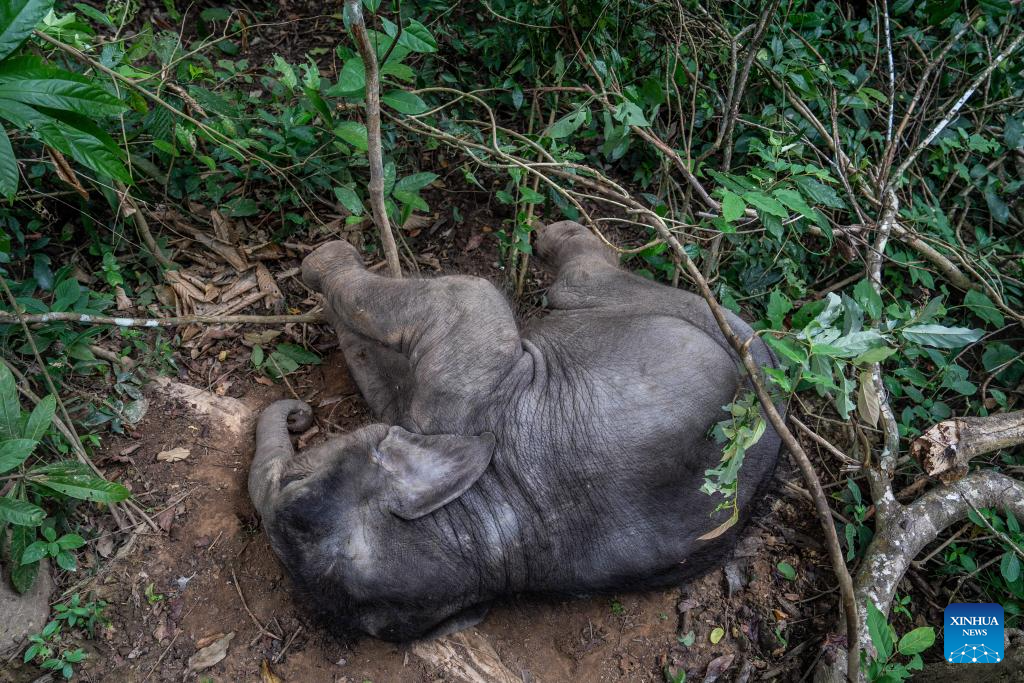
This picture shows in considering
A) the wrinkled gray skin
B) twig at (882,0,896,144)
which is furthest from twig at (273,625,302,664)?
twig at (882,0,896,144)

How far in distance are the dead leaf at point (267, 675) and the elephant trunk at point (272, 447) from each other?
2.40 ft

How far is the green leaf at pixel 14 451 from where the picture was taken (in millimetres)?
3107

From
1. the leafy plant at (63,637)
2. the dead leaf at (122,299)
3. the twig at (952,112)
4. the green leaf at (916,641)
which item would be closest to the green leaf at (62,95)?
the dead leaf at (122,299)

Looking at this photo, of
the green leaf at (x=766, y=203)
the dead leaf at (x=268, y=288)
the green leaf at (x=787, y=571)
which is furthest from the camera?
the dead leaf at (x=268, y=288)

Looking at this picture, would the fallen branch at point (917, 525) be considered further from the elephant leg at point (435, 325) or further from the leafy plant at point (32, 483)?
the leafy plant at point (32, 483)

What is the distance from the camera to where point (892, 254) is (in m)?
5.38

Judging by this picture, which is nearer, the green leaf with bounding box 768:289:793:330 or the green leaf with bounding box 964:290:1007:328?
the green leaf with bounding box 768:289:793:330

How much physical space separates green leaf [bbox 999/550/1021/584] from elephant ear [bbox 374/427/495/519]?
10.1ft

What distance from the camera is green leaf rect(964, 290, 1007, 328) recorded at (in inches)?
202

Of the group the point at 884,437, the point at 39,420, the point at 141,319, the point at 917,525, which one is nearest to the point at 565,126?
the point at 141,319

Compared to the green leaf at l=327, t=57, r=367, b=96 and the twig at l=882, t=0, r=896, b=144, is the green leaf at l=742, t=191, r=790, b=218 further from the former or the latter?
the twig at l=882, t=0, r=896, b=144

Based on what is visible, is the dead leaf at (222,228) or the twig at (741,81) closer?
the twig at (741,81)

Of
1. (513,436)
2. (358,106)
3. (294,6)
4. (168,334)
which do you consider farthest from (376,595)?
(294,6)

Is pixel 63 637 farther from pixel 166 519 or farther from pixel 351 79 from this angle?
pixel 351 79
